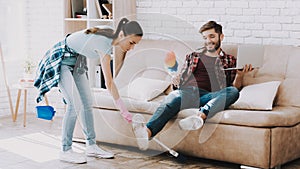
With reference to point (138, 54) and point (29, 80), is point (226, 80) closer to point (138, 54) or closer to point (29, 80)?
point (138, 54)

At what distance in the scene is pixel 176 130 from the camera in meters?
3.81

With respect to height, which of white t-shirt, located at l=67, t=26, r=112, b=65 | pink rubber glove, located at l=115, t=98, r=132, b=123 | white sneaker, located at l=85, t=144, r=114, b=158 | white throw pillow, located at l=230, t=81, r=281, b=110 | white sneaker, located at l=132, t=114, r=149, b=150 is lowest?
white sneaker, located at l=85, t=144, r=114, b=158

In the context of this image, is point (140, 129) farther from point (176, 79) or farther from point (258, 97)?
point (258, 97)

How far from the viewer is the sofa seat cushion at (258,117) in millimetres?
3490

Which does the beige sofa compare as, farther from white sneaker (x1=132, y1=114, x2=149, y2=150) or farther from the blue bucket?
the blue bucket

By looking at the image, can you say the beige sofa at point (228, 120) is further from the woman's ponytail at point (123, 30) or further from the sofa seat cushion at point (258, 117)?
the woman's ponytail at point (123, 30)

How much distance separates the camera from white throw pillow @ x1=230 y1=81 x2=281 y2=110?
12.2ft

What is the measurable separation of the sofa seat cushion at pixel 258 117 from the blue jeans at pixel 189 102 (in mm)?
55

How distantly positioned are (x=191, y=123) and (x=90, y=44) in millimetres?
843

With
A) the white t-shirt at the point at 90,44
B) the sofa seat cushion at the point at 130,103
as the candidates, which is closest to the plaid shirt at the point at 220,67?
the sofa seat cushion at the point at 130,103

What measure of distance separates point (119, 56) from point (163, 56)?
1.18ft

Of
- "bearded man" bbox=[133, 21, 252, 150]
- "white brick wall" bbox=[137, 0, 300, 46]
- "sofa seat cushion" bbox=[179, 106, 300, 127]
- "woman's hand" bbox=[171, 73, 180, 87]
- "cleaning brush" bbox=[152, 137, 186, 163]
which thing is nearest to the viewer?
"sofa seat cushion" bbox=[179, 106, 300, 127]

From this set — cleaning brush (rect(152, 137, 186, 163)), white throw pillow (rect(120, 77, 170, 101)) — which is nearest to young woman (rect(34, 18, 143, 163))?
white throw pillow (rect(120, 77, 170, 101))

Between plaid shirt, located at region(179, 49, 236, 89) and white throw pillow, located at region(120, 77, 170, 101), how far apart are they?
0.75ft
